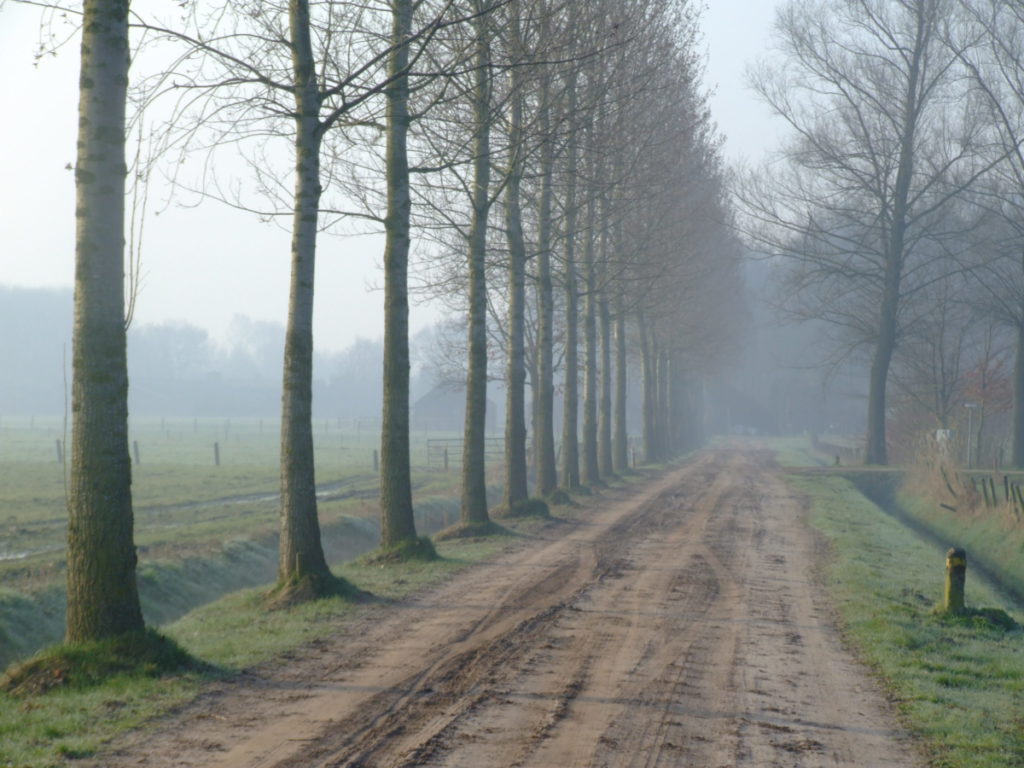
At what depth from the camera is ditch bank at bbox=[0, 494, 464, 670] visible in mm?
12883

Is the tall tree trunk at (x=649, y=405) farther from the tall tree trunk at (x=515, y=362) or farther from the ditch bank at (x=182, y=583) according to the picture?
the ditch bank at (x=182, y=583)

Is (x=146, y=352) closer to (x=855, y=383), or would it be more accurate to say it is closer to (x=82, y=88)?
(x=855, y=383)

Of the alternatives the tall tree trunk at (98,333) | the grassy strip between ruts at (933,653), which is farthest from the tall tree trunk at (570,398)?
the tall tree trunk at (98,333)

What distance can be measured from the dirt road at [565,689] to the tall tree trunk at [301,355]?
4.07ft

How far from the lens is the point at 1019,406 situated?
131 feet

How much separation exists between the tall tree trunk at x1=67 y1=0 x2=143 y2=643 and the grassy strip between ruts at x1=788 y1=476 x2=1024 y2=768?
609 cm

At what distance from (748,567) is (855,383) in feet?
308

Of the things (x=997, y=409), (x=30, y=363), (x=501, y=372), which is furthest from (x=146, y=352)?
(x=997, y=409)

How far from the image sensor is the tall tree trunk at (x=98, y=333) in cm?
803

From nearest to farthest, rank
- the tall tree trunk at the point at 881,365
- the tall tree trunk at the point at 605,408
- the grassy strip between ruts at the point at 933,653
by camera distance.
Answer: the grassy strip between ruts at the point at 933,653 → the tall tree trunk at the point at 605,408 → the tall tree trunk at the point at 881,365

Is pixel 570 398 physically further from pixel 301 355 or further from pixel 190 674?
pixel 190 674

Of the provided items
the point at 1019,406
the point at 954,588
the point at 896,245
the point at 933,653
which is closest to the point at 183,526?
the point at 954,588

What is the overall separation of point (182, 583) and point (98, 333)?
28.9ft

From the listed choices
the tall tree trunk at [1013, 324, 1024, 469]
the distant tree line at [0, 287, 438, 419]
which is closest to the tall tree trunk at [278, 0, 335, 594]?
the tall tree trunk at [1013, 324, 1024, 469]
